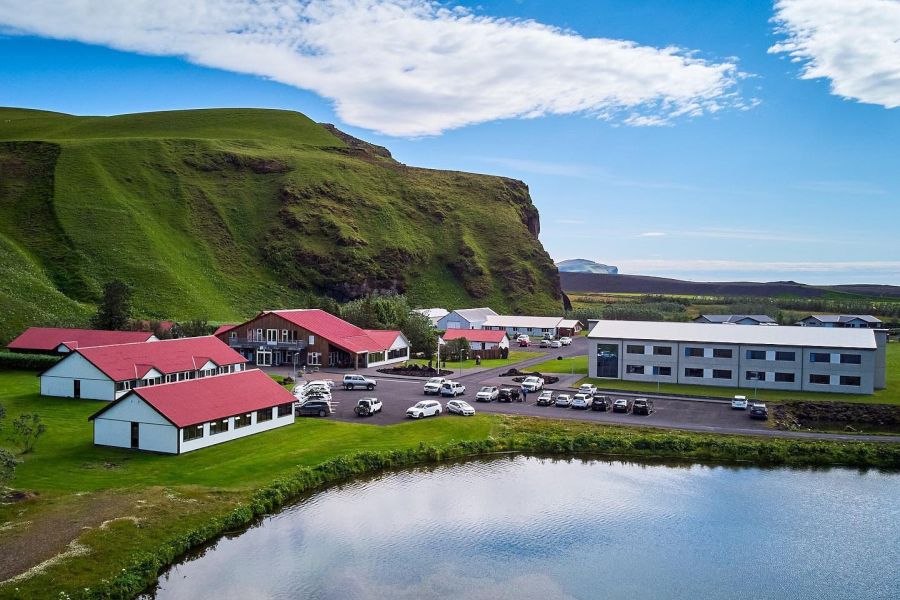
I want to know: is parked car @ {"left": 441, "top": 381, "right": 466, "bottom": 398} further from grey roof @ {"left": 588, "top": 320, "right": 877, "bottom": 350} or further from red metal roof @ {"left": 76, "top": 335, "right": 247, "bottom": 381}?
red metal roof @ {"left": 76, "top": 335, "right": 247, "bottom": 381}

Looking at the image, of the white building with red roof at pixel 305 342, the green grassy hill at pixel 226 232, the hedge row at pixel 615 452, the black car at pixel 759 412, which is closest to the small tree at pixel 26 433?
the hedge row at pixel 615 452

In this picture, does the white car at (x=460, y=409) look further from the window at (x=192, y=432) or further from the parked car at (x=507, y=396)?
the window at (x=192, y=432)

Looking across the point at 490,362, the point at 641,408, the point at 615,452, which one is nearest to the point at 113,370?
the point at 615,452

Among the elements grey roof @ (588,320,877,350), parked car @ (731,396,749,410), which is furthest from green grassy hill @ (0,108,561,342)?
parked car @ (731,396,749,410)

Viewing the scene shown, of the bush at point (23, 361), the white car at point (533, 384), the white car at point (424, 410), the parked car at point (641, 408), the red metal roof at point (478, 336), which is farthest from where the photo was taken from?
the red metal roof at point (478, 336)

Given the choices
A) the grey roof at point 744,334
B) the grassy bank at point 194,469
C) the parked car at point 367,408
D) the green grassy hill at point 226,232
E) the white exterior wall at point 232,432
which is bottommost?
the grassy bank at point 194,469
